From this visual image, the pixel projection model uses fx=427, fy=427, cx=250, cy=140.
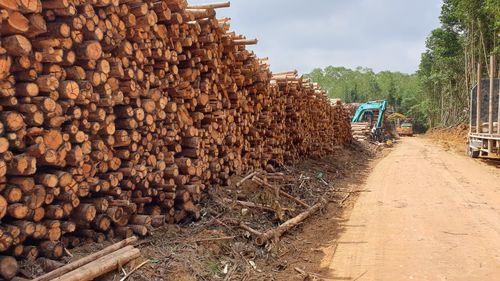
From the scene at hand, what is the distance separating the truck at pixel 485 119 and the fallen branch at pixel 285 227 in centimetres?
995

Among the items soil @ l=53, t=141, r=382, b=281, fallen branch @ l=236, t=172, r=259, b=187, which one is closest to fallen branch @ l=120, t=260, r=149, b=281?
soil @ l=53, t=141, r=382, b=281

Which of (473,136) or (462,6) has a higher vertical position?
(462,6)

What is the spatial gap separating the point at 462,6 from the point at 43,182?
111 ft

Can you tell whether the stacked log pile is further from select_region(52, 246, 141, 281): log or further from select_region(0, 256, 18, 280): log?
select_region(52, 246, 141, 281): log

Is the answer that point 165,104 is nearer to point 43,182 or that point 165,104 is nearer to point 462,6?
point 43,182

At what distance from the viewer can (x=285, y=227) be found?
690 centimetres

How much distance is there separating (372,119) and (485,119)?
49.2 feet

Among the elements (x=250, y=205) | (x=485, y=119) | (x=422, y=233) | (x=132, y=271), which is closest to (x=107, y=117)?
(x=132, y=271)

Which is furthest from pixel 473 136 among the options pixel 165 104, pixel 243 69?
pixel 165 104

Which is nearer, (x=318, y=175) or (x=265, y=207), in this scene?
(x=265, y=207)

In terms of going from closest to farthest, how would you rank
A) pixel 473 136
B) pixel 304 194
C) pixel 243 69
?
pixel 243 69 < pixel 304 194 < pixel 473 136

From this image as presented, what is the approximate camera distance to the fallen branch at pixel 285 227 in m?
6.16

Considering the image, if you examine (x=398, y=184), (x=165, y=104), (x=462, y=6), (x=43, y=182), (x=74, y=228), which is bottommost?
(x=398, y=184)

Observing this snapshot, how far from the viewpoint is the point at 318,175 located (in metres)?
12.5
